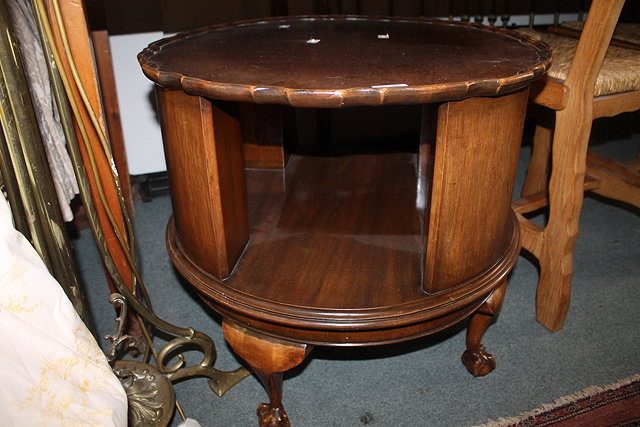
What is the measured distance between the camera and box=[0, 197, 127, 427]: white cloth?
73 cm

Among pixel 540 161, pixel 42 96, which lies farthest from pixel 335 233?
pixel 540 161

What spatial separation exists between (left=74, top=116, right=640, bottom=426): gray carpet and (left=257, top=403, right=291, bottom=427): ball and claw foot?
5 centimetres

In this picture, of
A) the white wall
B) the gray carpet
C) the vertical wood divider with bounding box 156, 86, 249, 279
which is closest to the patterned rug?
the gray carpet

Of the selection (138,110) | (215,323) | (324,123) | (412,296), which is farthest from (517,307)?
(138,110)

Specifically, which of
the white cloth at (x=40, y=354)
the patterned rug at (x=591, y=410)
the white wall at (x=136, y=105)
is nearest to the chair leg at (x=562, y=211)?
the patterned rug at (x=591, y=410)

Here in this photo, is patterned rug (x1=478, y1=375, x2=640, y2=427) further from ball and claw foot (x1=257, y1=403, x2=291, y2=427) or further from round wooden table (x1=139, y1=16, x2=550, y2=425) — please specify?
ball and claw foot (x1=257, y1=403, x2=291, y2=427)

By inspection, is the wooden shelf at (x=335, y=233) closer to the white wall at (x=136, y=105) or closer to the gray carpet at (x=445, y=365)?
the gray carpet at (x=445, y=365)

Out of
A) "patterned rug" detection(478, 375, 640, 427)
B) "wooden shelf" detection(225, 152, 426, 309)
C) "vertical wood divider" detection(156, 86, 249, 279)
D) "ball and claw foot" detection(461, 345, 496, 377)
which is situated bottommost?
"patterned rug" detection(478, 375, 640, 427)

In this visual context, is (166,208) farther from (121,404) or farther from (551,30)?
(551,30)

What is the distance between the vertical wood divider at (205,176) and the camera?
0.83m

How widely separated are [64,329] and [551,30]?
154cm

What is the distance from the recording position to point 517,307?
4.69ft

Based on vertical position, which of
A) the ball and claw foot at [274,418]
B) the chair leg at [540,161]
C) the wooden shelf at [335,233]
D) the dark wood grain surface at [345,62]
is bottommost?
the ball and claw foot at [274,418]

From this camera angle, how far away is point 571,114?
1.18 metres
